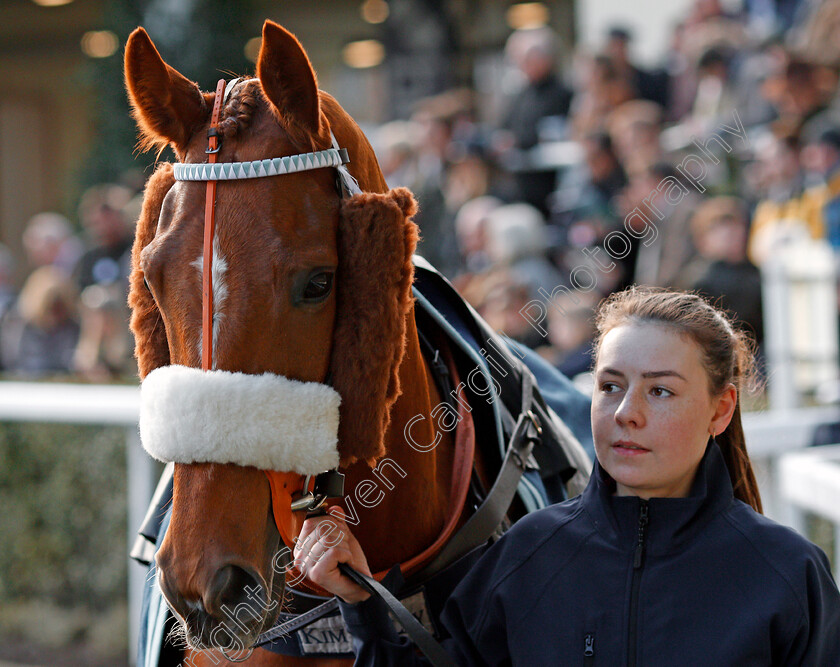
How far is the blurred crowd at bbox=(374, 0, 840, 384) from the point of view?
488 centimetres

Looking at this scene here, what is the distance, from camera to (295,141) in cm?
156

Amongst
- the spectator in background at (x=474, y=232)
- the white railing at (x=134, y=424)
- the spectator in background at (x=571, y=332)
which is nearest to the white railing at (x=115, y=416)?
the white railing at (x=134, y=424)

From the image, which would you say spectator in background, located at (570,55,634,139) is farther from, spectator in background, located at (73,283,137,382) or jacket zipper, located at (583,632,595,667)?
jacket zipper, located at (583,632,595,667)

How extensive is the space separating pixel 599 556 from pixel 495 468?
22.8 inches

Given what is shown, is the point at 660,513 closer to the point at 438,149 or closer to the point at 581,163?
the point at 581,163

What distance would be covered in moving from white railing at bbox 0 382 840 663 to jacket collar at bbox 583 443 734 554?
2.19 metres

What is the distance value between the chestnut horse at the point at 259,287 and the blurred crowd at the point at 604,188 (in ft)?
7.46

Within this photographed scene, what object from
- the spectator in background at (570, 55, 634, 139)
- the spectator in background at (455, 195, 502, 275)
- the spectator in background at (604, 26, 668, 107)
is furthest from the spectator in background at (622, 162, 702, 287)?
the spectator in background at (604, 26, 668, 107)

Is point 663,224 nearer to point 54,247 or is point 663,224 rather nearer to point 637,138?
point 637,138

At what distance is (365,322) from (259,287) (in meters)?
0.18

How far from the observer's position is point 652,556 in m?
1.47

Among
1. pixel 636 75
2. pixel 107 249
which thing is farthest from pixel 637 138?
pixel 107 249

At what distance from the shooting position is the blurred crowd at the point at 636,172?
488 cm

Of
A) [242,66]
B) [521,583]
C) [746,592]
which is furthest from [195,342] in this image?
[242,66]
